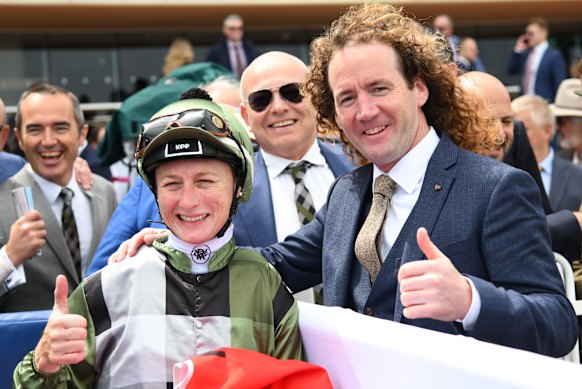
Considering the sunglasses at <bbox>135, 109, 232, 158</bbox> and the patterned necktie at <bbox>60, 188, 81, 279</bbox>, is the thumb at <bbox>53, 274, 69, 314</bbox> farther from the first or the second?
the patterned necktie at <bbox>60, 188, 81, 279</bbox>

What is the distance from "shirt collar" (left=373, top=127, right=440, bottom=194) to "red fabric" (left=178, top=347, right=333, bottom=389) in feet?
2.66

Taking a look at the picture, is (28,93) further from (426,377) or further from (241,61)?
(241,61)

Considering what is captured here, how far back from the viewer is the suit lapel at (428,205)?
2.59 m

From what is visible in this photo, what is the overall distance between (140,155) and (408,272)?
968 millimetres

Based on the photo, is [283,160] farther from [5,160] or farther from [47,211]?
[5,160]

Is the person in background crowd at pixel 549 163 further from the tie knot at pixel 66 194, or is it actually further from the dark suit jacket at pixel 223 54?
the dark suit jacket at pixel 223 54

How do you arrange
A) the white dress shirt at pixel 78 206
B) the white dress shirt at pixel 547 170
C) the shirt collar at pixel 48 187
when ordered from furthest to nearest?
the white dress shirt at pixel 547 170, the shirt collar at pixel 48 187, the white dress shirt at pixel 78 206

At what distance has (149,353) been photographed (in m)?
2.43

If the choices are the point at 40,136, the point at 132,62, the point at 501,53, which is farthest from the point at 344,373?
the point at 501,53

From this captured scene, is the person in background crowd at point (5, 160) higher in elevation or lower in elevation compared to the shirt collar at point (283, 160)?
higher

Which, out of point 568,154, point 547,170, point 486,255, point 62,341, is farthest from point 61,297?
point 568,154

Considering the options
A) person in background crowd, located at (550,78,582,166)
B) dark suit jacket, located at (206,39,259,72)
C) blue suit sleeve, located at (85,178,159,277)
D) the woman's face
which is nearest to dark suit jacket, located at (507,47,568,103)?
dark suit jacket, located at (206,39,259,72)

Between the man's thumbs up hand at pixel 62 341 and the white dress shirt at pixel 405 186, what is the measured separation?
3.38 ft

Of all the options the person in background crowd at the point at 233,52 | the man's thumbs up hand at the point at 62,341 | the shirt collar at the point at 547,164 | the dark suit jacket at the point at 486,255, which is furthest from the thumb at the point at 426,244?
the person in background crowd at the point at 233,52
